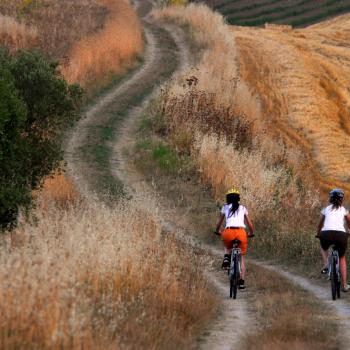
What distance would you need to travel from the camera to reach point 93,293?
875cm

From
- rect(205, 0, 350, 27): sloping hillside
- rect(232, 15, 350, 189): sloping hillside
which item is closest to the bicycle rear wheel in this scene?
rect(232, 15, 350, 189): sloping hillside

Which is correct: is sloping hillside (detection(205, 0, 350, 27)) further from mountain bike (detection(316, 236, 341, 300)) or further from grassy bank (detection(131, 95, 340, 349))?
mountain bike (detection(316, 236, 341, 300))

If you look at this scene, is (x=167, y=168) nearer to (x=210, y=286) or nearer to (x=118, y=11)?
(x=210, y=286)

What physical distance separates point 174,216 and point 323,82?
22.7 metres

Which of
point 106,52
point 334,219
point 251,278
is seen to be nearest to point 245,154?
point 251,278

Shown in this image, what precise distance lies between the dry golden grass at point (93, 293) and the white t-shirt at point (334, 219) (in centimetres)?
237

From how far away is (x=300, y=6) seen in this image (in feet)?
277

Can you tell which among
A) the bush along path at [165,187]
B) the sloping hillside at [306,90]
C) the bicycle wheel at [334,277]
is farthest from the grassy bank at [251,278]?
the sloping hillside at [306,90]

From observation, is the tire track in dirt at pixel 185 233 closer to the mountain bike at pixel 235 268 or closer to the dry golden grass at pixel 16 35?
the mountain bike at pixel 235 268

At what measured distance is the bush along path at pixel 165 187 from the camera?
31.6 ft

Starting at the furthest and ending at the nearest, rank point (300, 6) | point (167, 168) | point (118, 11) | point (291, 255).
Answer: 1. point (300, 6)
2. point (118, 11)
3. point (167, 168)
4. point (291, 255)

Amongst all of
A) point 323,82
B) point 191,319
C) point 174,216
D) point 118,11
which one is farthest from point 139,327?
point 118,11

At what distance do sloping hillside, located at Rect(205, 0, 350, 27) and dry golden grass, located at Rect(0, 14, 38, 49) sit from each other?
4706 cm

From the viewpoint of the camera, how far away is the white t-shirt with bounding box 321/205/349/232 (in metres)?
12.6
